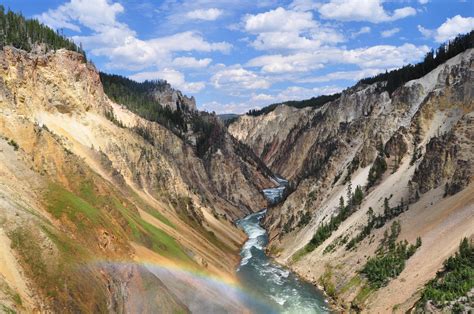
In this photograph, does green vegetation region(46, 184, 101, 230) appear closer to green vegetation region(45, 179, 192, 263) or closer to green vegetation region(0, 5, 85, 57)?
green vegetation region(45, 179, 192, 263)

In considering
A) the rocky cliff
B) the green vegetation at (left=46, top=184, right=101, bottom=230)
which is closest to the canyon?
the green vegetation at (left=46, top=184, right=101, bottom=230)

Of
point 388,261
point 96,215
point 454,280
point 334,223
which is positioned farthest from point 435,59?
point 96,215

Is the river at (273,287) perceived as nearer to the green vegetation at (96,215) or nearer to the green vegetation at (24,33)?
the green vegetation at (96,215)

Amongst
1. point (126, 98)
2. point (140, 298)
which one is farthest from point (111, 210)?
point (126, 98)

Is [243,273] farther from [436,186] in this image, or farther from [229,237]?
[436,186]

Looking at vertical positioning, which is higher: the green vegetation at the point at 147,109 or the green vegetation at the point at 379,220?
the green vegetation at the point at 147,109

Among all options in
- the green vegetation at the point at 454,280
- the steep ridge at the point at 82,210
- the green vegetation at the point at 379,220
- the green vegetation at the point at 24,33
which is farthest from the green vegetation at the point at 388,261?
the green vegetation at the point at 24,33
